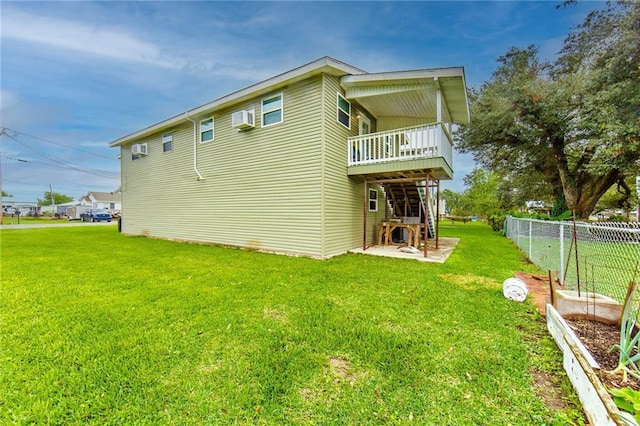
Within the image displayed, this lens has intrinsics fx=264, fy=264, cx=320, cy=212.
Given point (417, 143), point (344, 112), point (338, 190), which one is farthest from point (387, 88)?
point (338, 190)

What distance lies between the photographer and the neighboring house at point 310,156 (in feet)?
24.5

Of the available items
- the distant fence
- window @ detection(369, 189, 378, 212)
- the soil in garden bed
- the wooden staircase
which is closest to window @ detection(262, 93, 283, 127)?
window @ detection(369, 189, 378, 212)

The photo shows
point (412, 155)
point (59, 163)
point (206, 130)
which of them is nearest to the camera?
point (412, 155)

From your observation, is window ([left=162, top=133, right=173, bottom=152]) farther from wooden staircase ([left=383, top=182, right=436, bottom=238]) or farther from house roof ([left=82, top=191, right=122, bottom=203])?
house roof ([left=82, top=191, right=122, bottom=203])

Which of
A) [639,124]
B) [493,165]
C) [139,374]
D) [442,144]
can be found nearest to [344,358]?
[139,374]

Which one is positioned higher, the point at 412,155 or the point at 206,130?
the point at 206,130

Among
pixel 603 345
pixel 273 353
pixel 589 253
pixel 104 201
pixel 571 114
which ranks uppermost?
pixel 571 114

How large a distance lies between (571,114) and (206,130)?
58.6 ft

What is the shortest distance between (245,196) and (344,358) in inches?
290

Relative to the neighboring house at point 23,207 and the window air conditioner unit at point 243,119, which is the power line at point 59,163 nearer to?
the neighboring house at point 23,207

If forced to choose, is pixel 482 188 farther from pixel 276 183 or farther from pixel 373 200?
pixel 276 183

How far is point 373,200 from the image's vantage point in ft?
34.5

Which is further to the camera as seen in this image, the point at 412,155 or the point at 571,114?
the point at 571,114

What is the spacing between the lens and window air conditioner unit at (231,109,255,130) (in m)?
8.60
